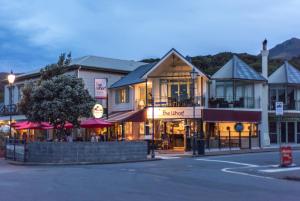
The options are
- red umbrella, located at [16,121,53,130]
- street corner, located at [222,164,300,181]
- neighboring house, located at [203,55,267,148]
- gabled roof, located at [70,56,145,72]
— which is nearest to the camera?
street corner, located at [222,164,300,181]

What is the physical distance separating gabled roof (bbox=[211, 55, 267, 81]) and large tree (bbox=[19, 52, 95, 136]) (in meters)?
14.0

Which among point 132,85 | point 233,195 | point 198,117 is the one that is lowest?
point 233,195

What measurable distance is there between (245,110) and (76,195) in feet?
108

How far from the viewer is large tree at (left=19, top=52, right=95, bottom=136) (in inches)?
1401

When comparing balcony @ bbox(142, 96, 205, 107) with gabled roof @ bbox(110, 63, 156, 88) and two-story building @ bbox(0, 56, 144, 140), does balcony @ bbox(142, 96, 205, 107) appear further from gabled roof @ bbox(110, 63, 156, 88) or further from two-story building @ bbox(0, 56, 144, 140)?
two-story building @ bbox(0, 56, 144, 140)

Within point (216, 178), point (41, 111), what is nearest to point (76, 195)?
point (216, 178)

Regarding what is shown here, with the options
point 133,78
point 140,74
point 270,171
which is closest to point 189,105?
point 140,74

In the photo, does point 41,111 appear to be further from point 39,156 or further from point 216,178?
point 216,178

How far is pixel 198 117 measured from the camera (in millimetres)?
43938

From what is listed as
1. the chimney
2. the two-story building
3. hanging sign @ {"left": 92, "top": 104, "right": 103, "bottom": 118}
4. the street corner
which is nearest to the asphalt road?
the street corner

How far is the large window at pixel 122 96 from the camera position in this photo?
48.6 meters

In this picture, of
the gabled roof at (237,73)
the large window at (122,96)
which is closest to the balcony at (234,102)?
the gabled roof at (237,73)

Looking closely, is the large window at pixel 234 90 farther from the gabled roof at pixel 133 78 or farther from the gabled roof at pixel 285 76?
the gabled roof at pixel 133 78

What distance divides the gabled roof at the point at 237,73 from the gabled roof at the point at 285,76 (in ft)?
9.85
